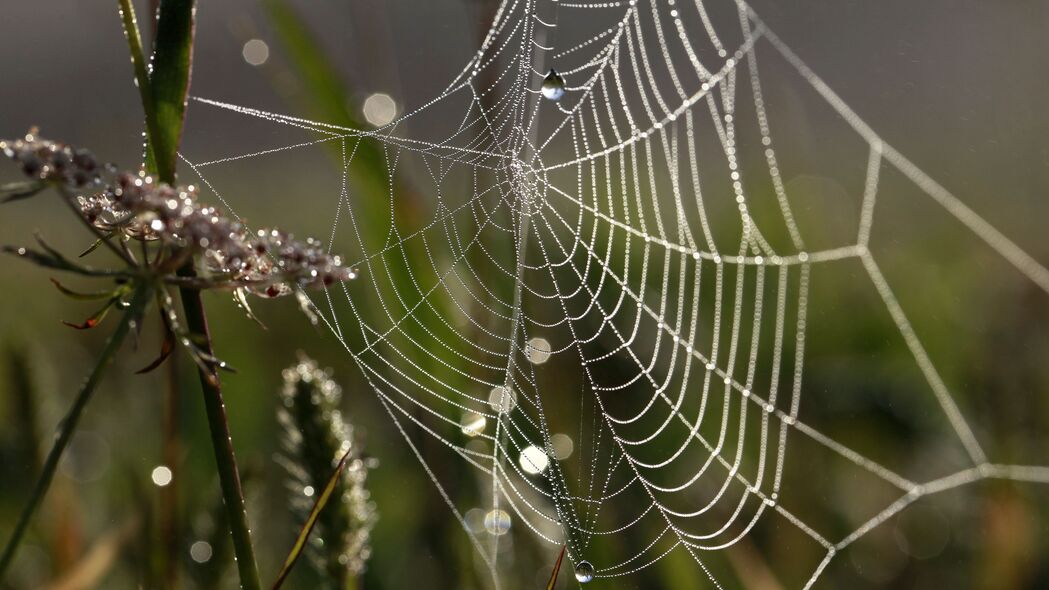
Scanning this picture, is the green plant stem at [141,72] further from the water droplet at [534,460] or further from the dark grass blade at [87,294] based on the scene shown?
the water droplet at [534,460]

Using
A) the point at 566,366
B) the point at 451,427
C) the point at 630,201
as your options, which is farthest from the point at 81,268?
the point at 630,201

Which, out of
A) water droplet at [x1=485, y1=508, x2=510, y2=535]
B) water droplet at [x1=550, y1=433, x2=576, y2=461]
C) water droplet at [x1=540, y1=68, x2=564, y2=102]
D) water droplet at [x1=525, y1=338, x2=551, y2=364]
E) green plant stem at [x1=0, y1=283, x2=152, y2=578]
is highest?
water droplet at [x1=540, y1=68, x2=564, y2=102]

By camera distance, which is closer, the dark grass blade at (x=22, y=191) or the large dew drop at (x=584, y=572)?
the dark grass blade at (x=22, y=191)

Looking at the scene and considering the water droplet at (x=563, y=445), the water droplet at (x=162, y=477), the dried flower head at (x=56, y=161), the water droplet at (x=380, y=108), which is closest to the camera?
the dried flower head at (x=56, y=161)

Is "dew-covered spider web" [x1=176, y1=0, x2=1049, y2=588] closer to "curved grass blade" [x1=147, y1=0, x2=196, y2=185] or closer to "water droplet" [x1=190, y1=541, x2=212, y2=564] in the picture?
"water droplet" [x1=190, y1=541, x2=212, y2=564]

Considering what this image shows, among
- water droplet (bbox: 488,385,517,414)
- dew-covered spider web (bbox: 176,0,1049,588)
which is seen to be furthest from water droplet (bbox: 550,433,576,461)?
water droplet (bbox: 488,385,517,414)

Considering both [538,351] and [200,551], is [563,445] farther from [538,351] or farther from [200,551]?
[200,551]

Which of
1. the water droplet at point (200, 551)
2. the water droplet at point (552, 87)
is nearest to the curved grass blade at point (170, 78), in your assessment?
the water droplet at point (200, 551)
